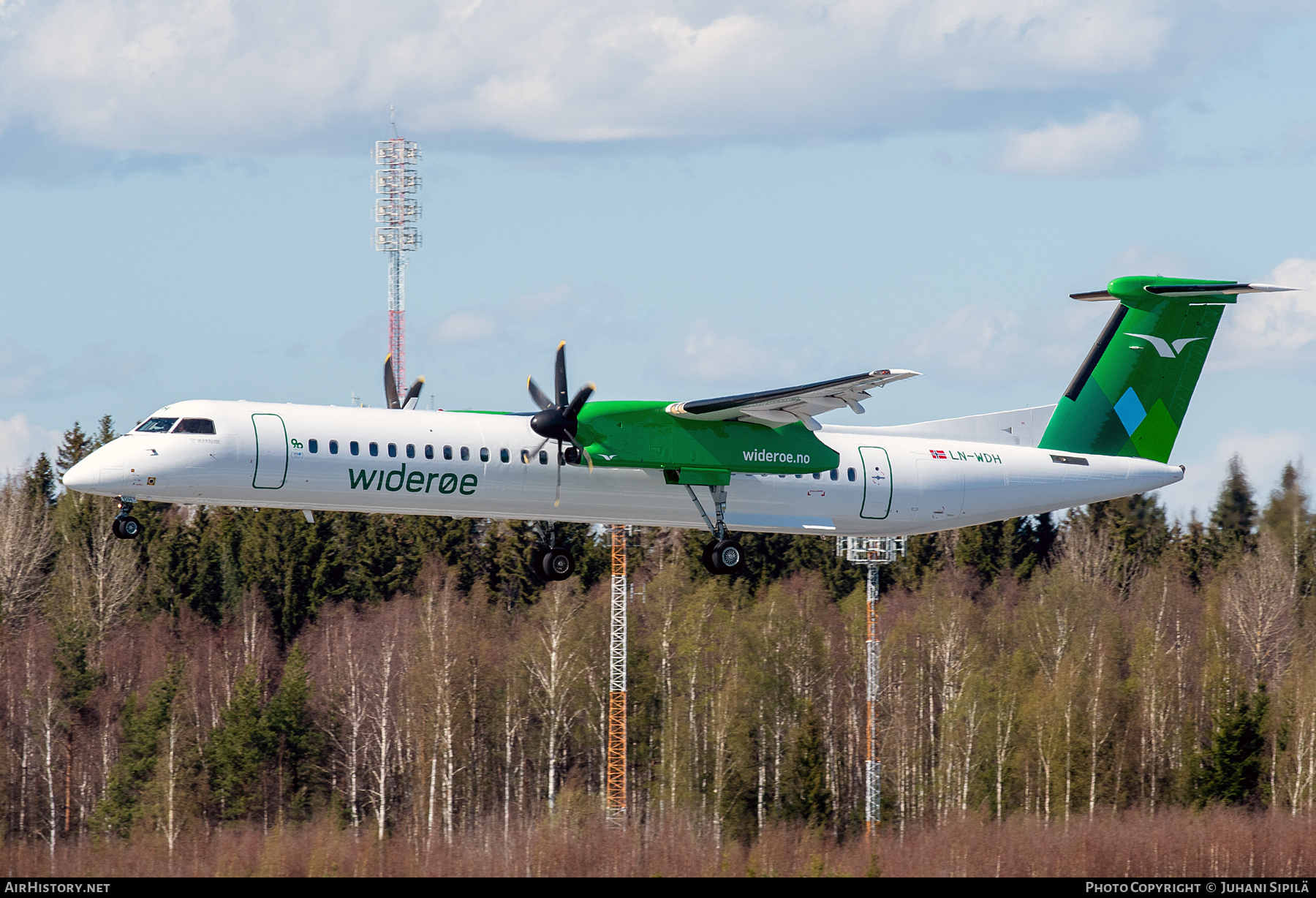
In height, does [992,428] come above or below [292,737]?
above

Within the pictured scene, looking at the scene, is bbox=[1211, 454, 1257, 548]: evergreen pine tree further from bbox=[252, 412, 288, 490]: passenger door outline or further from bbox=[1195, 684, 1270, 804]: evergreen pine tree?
bbox=[252, 412, 288, 490]: passenger door outline

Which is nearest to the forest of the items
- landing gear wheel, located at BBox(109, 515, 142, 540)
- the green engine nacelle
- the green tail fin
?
the green tail fin

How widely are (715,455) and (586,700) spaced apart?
27003 mm

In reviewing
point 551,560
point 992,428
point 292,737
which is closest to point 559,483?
point 551,560

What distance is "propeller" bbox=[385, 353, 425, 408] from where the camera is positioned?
28.8 m

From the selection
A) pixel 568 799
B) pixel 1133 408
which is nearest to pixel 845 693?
pixel 568 799

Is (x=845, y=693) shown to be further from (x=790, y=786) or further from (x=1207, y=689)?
(x=1207, y=689)

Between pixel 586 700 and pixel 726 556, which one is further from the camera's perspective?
pixel 586 700

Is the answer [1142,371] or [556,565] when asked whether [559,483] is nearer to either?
[556,565]

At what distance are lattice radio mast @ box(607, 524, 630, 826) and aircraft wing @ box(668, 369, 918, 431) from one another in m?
13.3

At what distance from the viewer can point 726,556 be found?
94.1 feet

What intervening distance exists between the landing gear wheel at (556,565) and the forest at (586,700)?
55.0 ft

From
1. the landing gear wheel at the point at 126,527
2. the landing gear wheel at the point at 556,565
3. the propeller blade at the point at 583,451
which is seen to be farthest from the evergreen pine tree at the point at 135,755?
the propeller blade at the point at 583,451
